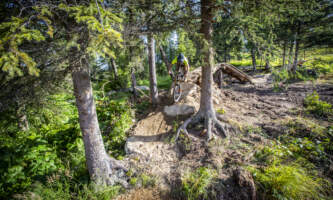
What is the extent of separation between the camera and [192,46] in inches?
148

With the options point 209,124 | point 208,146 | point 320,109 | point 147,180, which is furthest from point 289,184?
point 320,109

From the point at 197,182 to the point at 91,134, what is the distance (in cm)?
274

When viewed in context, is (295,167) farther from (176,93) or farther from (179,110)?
(176,93)

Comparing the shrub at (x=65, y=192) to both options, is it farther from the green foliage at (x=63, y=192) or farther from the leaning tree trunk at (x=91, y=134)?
the leaning tree trunk at (x=91, y=134)

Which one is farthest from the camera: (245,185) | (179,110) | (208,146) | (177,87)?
(177,87)

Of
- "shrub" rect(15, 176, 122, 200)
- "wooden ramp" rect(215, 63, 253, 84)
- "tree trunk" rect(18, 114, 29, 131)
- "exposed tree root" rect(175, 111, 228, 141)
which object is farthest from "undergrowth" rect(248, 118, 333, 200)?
"wooden ramp" rect(215, 63, 253, 84)

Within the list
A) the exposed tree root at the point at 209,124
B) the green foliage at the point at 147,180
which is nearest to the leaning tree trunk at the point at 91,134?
the green foliage at the point at 147,180

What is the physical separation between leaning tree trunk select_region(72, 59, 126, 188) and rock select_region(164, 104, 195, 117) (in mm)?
3034

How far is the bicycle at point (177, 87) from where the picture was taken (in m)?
6.27

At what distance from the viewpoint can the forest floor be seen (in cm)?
320

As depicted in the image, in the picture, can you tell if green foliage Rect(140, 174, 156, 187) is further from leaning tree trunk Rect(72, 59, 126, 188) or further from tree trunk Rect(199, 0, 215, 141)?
tree trunk Rect(199, 0, 215, 141)

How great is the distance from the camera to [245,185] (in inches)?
108

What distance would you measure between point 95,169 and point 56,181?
0.81 meters

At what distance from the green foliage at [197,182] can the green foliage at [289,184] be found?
1.03 meters
